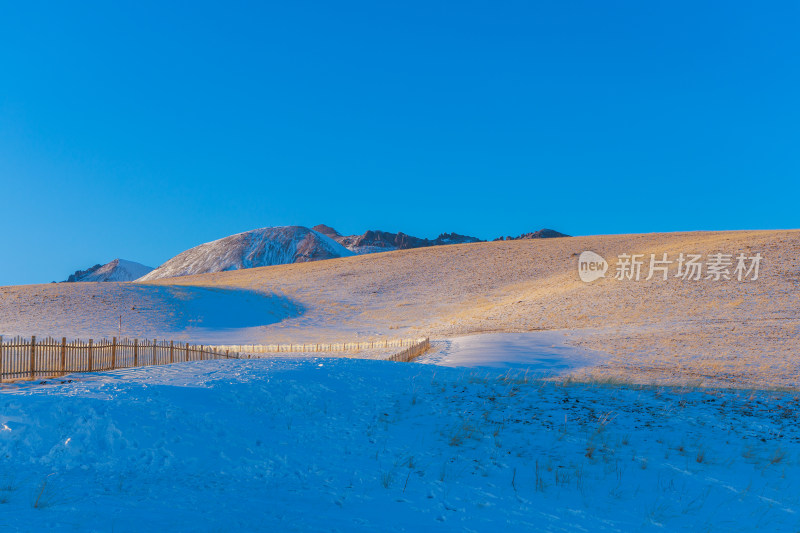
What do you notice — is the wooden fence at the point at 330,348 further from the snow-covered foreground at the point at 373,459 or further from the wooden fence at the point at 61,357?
the snow-covered foreground at the point at 373,459

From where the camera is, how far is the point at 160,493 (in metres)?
7.05

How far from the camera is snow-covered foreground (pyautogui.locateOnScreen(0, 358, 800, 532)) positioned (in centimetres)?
675

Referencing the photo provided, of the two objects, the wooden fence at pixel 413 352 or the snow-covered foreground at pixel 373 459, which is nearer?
the snow-covered foreground at pixel 373 459

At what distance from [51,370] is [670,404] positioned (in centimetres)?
1602

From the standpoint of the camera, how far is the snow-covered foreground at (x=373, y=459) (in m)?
6.75

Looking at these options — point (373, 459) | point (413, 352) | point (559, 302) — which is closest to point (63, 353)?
point (373, 459)

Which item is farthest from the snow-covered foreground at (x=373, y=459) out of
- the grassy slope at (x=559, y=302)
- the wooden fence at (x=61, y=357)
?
the grassy slope at (x=559, y=302)

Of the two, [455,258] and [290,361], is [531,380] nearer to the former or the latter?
[290,361]

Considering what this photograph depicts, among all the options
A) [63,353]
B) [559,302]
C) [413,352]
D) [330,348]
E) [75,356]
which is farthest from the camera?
[559,302]

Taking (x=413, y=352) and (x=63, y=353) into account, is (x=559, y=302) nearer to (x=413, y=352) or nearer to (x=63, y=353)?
(x=413, y=352)

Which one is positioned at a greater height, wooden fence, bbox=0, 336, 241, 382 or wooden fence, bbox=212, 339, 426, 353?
wooden fence, bbox=0, 336, 241, 382

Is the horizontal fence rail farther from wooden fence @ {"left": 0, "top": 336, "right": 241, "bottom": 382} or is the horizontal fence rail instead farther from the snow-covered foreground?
the snow-covered foreground

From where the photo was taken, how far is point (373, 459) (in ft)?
29.2

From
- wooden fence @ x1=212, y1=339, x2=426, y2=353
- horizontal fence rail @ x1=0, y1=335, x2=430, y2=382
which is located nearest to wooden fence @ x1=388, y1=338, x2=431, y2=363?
horizontal fence rail @ x1=0, y1=335, x2=430, y2=382
